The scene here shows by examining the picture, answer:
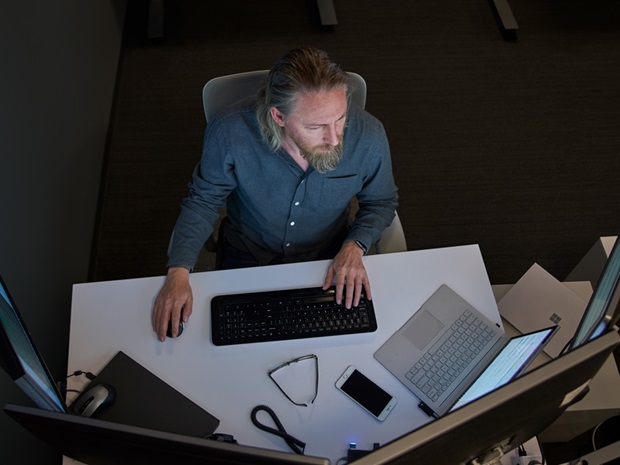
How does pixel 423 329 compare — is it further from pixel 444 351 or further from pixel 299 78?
pixel 299 78

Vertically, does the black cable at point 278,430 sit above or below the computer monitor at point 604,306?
below

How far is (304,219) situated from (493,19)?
2115 mm

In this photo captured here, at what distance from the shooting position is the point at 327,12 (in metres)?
3.04

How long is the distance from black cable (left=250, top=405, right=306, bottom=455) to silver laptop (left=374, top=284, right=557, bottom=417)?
28cm

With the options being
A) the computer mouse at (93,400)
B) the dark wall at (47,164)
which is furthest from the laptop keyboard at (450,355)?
the dark wall at (47,164)

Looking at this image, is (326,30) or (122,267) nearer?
(122,267)

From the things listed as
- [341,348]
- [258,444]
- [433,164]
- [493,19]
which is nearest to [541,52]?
[493,19]

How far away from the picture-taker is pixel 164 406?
1.29 metres

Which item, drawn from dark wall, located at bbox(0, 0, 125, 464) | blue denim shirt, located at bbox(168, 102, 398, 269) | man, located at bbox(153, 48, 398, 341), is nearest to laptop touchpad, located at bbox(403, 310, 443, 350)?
man, located at bbox(153, 48, 398, 341)

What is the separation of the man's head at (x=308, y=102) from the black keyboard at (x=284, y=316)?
1.19 ft

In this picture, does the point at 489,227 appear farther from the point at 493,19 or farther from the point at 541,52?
the point at 493,19

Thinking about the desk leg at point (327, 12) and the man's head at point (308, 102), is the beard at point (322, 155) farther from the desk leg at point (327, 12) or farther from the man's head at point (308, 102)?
the desk leg at point (327, 12)

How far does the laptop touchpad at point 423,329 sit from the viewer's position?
1354 millimetres

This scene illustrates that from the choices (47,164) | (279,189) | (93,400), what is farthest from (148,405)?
(47,164)
